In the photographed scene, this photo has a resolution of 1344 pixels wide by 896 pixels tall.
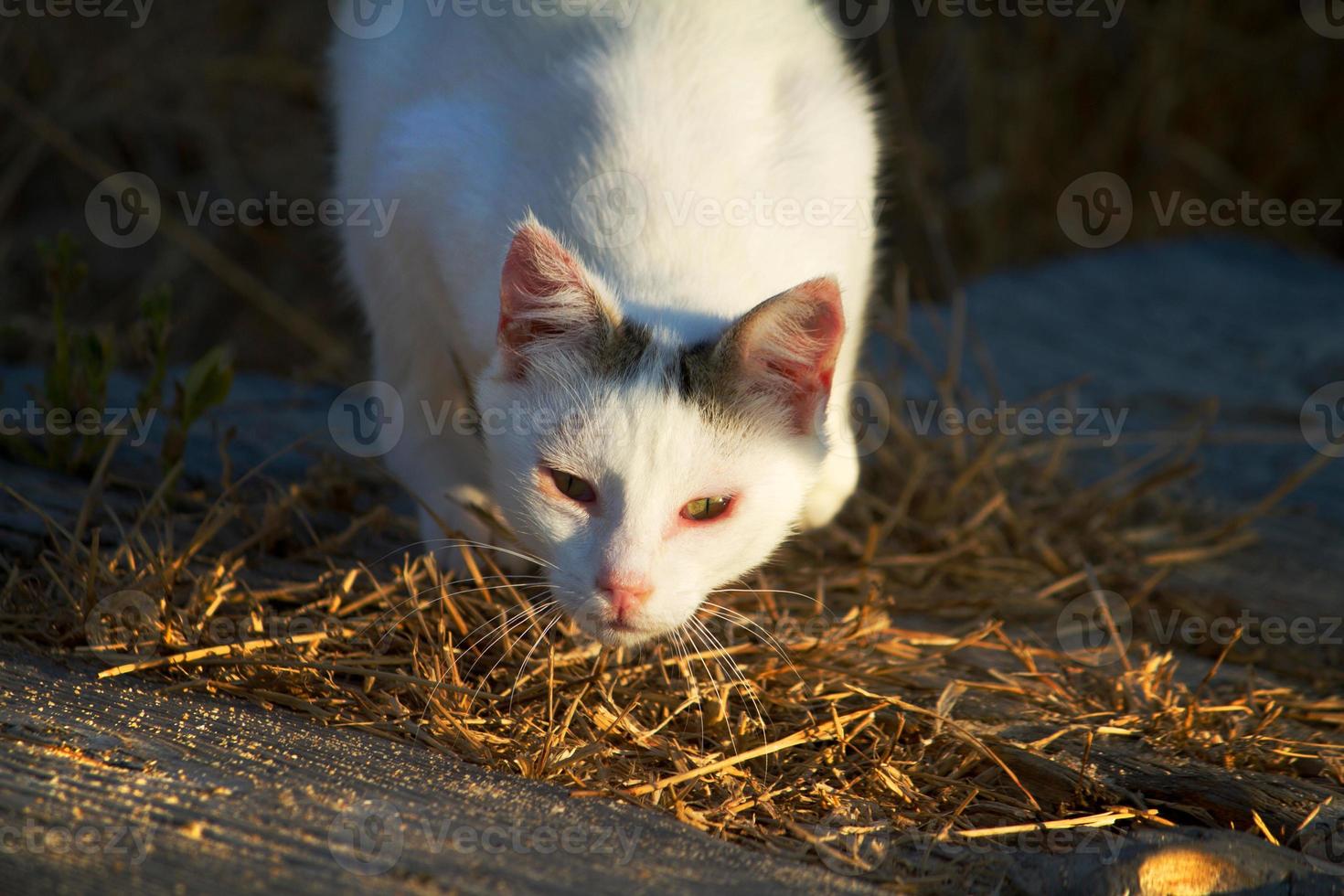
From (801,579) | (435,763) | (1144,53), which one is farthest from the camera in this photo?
(1144,53)

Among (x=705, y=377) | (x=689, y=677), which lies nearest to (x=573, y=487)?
(x=705, y=377)

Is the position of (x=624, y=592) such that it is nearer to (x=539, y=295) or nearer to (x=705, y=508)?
(x=705, y=508)

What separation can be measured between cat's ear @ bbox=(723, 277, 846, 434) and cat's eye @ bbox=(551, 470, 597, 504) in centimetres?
32

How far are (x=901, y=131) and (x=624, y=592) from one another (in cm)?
446

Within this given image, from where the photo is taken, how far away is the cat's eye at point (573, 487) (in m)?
2.05

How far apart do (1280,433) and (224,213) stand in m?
4.78

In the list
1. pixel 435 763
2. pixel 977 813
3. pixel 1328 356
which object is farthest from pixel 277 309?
pixel 1328 356

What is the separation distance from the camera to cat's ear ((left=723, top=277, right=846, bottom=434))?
75.7 inches

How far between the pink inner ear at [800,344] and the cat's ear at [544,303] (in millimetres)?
264

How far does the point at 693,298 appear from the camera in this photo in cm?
223

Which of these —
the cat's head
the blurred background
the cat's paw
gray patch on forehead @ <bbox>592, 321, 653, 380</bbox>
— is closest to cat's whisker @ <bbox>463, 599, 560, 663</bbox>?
the cat's head

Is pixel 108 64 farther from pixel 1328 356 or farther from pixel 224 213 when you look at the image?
pixel 1328 356

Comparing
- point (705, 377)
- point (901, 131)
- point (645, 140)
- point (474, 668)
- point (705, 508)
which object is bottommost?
point (474, 668)

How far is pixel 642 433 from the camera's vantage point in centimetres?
199
